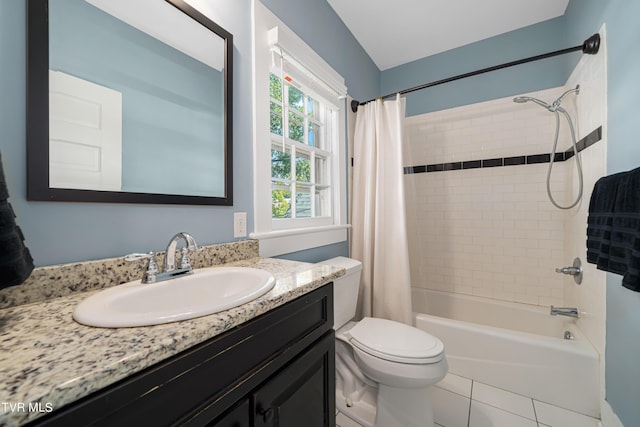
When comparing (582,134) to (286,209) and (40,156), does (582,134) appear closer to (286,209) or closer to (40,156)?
(286,209)

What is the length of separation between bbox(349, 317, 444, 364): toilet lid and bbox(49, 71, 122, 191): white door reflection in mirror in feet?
4.11

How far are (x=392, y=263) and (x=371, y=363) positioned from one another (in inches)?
30.6

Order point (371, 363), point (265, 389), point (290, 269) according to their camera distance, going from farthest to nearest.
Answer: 1. point (371, 363)
2. point (290, 269)
3. point (265, 389)

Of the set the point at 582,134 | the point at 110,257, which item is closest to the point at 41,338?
the point at 110,257

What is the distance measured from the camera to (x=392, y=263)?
1849 millimetres

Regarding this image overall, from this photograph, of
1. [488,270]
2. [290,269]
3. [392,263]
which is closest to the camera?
[290,269]

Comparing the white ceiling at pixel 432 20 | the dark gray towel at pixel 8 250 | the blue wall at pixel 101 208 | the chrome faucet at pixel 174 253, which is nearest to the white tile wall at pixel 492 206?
the white ceiling at pixel 432 20

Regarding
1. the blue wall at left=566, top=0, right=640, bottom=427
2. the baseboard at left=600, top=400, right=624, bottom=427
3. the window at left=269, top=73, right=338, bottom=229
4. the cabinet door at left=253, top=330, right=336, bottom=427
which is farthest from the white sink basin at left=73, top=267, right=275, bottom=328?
the baseboard at left=600, top=400, right=624, bottom=427

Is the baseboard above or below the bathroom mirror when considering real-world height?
below

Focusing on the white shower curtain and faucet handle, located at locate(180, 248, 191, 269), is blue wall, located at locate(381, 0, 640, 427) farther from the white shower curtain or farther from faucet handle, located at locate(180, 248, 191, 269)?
faucet handle, located at locate(180, 248, 191, 269)

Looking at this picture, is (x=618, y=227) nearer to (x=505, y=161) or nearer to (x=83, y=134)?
(x=505, y=161)

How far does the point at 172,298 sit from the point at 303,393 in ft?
1.66

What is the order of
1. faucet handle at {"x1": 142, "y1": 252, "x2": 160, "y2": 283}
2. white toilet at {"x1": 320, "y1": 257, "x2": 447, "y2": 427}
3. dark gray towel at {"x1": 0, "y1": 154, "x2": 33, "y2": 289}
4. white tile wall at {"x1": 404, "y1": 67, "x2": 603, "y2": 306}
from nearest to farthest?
dark gray towel at {"x1": 0, "y1": 154, "x2": 33, "y2": 289}, faucet handle at {"x1": 142, "y1": 252, "x2": 160, "y2": 283}, white toilet at {"x1": 320, "y1": 257, "x2": 447, "y2": 427}, white tile wall at {"x1": 404, "y1": 67, "x2": 603, "y2": 306}

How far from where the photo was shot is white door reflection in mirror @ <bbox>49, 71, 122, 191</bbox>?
0.71m
